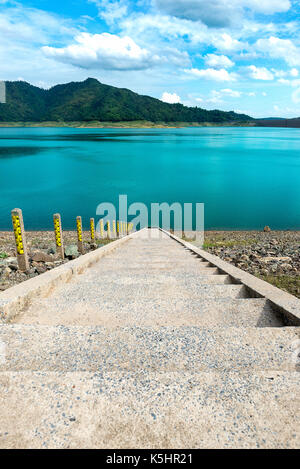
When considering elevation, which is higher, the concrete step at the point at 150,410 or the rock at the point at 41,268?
the concrete step at the point at 150,410

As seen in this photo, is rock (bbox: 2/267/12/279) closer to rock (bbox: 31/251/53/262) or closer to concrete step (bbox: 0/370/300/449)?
rock (bbox: 31/251/53/262)

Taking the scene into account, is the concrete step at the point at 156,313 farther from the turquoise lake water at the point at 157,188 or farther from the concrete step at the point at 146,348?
the turquoise lake water at the point at 157,188

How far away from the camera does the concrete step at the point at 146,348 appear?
2.04 meters

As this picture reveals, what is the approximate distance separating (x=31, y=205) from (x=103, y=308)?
101ft

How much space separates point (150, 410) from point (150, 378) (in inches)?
9.1

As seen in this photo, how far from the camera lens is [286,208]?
29.8 meters

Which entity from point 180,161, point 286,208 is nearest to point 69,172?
point 180,161

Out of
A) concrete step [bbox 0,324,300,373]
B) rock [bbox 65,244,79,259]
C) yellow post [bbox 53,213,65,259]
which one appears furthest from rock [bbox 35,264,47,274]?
concrete step [bbox 0,324,300,373]

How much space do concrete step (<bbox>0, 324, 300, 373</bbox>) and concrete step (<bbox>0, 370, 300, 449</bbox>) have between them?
20 cm

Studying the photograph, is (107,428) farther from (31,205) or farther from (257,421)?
(31,205)

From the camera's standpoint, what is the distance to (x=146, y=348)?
2.21 m

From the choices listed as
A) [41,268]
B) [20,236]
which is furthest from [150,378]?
A: [41,268]

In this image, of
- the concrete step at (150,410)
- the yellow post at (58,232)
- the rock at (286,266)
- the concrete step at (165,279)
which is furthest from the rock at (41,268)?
the rock at (286,266)

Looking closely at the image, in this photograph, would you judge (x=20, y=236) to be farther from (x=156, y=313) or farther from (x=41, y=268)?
(x=156, y=313)
